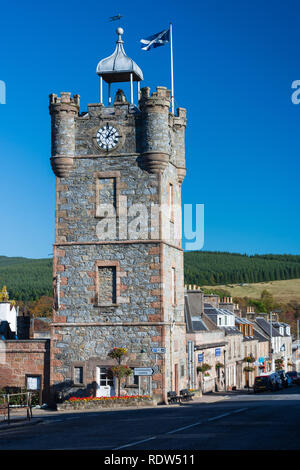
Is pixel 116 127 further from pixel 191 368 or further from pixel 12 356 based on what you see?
pixel 191 368

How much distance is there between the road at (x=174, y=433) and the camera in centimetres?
1568

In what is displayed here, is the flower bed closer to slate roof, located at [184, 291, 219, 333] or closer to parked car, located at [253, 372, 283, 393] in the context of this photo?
slate roof, located at [184, 291, 219, 333]

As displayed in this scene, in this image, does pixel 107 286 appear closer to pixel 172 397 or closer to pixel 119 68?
pixel 172 397

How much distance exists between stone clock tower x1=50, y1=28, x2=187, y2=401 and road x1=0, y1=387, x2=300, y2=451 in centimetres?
967

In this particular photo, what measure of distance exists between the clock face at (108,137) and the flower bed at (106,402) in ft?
41.1

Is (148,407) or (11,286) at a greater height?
(11,286)

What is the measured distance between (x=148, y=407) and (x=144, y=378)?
218 cm

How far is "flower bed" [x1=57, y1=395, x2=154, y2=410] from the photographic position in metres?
32.3

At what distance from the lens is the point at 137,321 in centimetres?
3459

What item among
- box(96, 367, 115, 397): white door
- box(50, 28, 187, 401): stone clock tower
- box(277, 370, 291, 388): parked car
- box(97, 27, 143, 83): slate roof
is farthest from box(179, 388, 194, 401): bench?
box(277, 370, 291, 388): parked car

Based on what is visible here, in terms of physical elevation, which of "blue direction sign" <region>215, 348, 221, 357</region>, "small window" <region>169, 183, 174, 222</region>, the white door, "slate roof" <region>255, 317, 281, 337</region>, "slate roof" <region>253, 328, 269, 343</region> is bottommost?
the white door

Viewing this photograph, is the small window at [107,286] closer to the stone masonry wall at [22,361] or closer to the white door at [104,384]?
the white door at [104,384]
